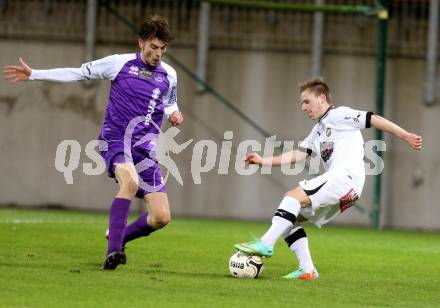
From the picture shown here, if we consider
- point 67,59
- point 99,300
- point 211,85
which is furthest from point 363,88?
point 99,300

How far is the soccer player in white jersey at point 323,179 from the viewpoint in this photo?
7.75 metres

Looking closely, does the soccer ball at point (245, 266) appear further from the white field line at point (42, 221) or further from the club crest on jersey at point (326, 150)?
the white field line at point (42, 221)

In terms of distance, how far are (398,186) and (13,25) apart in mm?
7119

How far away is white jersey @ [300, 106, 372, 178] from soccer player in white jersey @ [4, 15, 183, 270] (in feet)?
3.83

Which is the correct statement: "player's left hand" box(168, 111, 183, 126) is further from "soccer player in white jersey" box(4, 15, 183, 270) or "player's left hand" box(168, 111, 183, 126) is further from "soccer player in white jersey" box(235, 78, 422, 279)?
"soccer player in white jersey" box(235, 78, 422, 279)

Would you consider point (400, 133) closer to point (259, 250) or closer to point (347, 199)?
point (347, 199)

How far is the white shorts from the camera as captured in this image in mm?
7816

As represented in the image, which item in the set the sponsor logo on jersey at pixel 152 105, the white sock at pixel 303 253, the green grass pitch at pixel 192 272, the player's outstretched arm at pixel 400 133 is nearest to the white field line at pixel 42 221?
the green grass pitch at pixel 192 272

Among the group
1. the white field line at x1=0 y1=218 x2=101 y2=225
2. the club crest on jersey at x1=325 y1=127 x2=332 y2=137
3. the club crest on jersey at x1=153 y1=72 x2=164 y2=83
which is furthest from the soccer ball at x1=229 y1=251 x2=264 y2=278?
the white field line at x1=0 y1=218 x2=101 y2=225

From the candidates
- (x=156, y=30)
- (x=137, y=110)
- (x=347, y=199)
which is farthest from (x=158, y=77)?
(x=347, y=199)

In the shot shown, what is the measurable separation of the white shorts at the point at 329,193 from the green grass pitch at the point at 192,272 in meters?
0.51

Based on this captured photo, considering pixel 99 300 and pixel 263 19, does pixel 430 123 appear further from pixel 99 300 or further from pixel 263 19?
pixel 99 300

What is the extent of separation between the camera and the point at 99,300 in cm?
612

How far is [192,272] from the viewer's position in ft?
26.7
